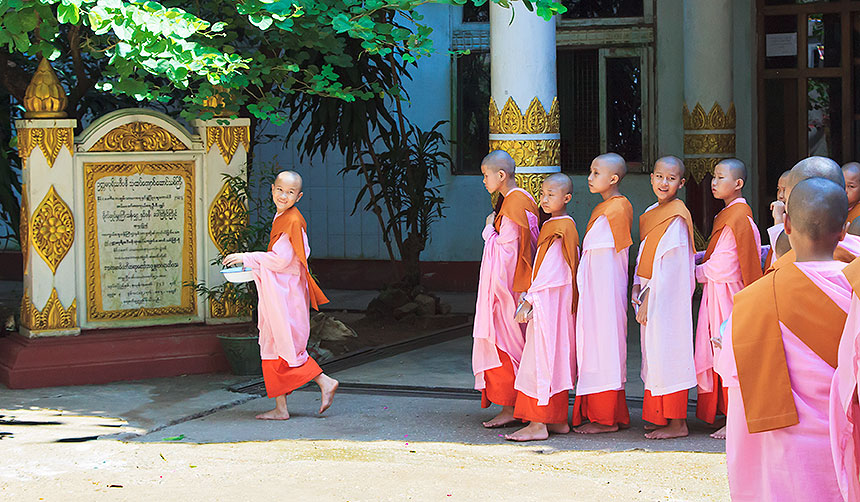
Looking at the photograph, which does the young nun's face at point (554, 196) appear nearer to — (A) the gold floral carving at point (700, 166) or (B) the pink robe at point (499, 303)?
(B) the pink robe at point (499, 303)

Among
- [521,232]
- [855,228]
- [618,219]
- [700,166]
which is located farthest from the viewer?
[700,166]

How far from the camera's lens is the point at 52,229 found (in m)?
8.20

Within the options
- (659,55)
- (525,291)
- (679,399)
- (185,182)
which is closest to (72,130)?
(185,182)

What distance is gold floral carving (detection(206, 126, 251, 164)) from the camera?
340 inches

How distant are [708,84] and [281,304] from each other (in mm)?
6472

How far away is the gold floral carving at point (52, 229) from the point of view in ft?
26.8

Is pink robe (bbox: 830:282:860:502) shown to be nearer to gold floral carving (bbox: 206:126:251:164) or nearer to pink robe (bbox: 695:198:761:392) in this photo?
pink robe (bbox: 695:198:761:392)

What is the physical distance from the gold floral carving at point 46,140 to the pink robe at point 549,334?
3764 millimetres

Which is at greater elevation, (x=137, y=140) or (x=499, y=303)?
(x=137, y=140)

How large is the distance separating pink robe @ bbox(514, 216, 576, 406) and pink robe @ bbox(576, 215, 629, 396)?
7 cm

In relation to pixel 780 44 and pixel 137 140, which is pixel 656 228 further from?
pixel 780 44

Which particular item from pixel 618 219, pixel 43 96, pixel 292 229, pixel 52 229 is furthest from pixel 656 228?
pixel 43 96

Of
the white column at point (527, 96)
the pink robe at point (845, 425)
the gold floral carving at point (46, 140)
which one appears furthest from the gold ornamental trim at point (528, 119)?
the pink robe at point (845, 425)

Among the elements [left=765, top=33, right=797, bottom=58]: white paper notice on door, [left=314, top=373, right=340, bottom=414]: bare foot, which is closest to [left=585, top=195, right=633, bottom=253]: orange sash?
[left=314, top=373, right=340, bottom=414]: bare foot
